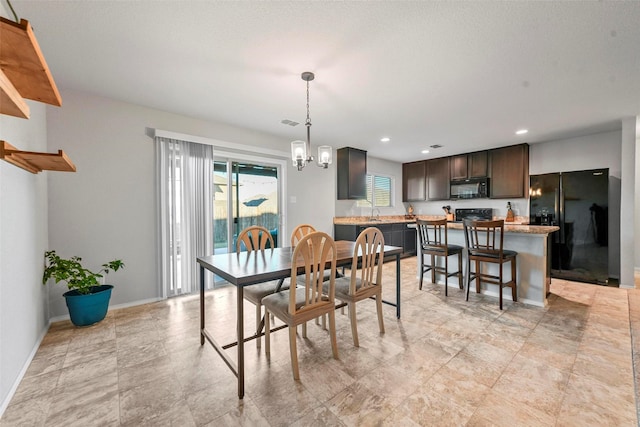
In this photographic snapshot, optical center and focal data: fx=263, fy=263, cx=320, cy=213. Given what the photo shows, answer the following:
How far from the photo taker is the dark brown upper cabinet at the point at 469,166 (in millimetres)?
5398

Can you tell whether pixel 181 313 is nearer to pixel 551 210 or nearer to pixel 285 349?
pixel 285 349

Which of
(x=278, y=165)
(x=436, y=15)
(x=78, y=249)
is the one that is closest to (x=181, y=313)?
(x=78, y=249)

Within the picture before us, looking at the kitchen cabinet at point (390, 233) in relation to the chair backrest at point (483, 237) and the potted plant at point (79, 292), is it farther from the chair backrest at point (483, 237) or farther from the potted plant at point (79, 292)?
the potted plant at point (79, 292)

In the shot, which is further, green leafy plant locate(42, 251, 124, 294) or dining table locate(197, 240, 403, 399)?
green leafy plant locate(42, 251, 124, 294)

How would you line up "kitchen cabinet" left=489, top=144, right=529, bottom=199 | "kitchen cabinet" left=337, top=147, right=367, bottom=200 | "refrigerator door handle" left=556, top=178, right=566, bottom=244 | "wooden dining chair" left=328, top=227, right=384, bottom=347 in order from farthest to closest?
"kitchen cabinet" left=337, top=147, right=367, bottom=200 → "kitchen cabinet" left=489, top=144, right=529, bottom=199 → "refrigerator door handle" left=556, top=178, right=566, bottom=244 → "wooden dining chair" left=328, top=227, right=384, bottom=347

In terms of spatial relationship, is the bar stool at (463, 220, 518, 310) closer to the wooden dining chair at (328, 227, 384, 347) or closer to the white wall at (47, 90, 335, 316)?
the wooden dining chair at (328, 227, 384, 347)

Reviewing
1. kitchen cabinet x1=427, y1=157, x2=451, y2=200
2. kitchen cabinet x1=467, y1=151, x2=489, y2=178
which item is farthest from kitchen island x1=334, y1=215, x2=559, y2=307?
kitchen cabinet x1=427, y1=157, x2=451, y2=200

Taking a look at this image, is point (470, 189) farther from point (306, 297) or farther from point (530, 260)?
point (306, 297)

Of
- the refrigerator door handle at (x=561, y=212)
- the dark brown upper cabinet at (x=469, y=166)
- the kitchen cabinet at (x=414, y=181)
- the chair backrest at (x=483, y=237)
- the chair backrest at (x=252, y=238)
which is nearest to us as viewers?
the chair backrest at (x=252, y=238)

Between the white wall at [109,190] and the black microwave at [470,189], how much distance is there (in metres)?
5.26

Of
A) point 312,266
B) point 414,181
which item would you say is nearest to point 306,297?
point 312,266

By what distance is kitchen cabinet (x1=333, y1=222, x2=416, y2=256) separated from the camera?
16.7 feet

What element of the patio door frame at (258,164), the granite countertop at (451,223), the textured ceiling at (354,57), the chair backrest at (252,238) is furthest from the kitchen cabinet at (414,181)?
the chair backrest at (252,238)

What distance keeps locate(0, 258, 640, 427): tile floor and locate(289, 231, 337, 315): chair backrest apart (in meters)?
0.48
